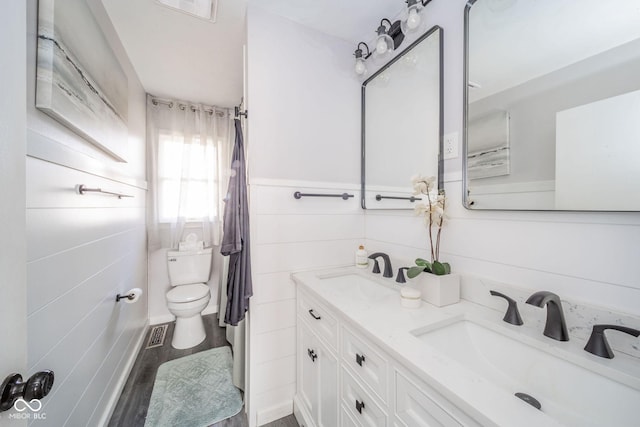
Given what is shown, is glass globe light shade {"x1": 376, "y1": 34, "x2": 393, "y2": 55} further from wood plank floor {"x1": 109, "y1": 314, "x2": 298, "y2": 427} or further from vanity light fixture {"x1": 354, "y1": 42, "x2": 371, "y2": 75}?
wood plank floor {"x1": 109, "y1": 314, "x2": 298, "y2": 427}

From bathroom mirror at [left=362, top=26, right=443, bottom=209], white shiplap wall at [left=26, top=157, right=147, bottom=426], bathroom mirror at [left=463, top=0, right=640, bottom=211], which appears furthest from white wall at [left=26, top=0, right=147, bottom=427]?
bathroom mirror at [left=463, top=0, right=640, bottom=211]

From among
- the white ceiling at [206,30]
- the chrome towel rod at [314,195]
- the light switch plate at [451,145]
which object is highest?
the white ceiling at [206,30]

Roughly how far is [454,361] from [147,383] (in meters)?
2.09

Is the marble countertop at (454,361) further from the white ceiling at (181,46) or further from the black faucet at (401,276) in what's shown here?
the white ceiling at (181,46)

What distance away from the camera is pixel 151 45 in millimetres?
1649

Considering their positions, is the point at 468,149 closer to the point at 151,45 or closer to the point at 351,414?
the point at 351,414

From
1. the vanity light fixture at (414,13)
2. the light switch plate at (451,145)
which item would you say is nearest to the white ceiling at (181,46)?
the vanity light fixture at (414,13)

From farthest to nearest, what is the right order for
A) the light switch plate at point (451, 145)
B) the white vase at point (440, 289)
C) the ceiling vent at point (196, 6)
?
the ceiling vent at point (196, 6), the light switch plate at point (451, 145), the white vase at point (440, 289)

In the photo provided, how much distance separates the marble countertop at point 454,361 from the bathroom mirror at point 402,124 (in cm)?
59

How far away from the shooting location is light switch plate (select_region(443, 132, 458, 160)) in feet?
3.47

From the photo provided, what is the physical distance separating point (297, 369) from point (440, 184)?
1.34 metres

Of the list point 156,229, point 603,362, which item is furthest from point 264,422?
point 156,229

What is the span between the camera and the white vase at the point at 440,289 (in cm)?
94

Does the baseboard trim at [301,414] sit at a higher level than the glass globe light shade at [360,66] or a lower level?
lower
